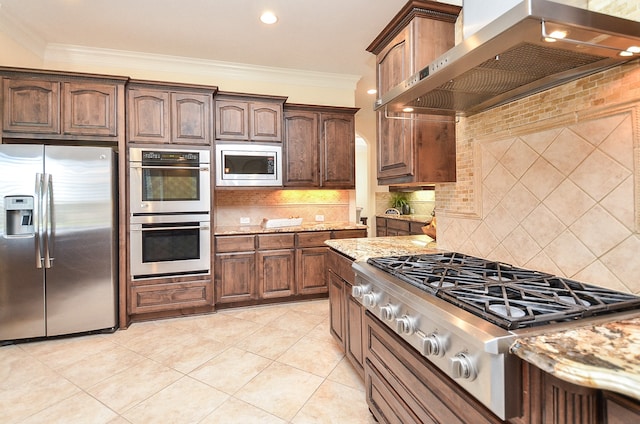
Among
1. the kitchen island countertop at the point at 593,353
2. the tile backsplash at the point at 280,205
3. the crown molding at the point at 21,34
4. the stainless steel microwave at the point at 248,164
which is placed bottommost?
the kitchen island countertop at the point at 593,353

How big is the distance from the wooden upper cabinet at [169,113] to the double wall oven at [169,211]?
14 cm

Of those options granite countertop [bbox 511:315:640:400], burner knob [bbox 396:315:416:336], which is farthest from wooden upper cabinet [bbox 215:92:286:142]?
granite countertop [bbox 511:315:640:400]

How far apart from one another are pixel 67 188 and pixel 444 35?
10.8 ft

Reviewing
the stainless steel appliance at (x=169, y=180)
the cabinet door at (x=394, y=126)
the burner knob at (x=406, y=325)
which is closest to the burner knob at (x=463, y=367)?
the burner knob at (x=406, y=325)

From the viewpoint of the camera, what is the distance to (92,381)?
2.19 metres

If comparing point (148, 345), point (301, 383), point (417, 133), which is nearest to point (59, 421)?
point (148, 345)

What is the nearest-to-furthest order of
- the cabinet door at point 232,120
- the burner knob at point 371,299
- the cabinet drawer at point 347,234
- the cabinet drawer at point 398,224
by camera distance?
the burner knob at point 371,299, the cabinet door at point 232,120, the cabinet drawer at point 347,234, the cabinet drawer at point 398,224

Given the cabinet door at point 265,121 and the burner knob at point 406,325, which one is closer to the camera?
the burner knob at point 406,325

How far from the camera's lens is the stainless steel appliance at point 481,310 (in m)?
0.83

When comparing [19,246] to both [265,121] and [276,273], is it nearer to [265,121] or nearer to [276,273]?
[276,273]

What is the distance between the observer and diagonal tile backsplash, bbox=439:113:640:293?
3.78ft

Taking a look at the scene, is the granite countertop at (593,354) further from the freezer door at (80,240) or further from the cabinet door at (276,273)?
the freezer door at (80,240)

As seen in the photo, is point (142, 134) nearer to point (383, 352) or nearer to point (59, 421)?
point (59, 421)

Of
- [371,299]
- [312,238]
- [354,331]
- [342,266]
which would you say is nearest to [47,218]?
[312,238]
